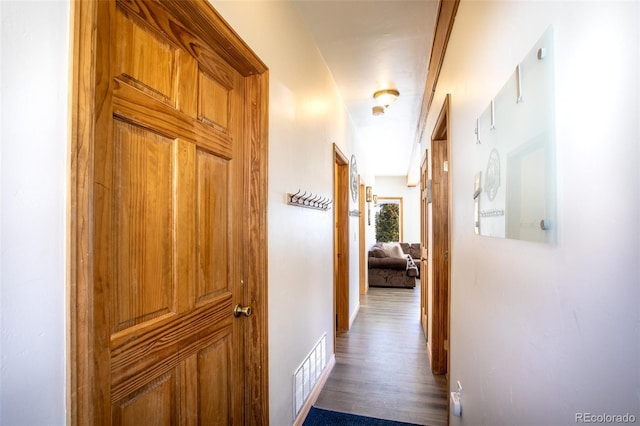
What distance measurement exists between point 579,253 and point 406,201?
29.6 feet

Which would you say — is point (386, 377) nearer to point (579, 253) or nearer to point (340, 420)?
point (340, 420)

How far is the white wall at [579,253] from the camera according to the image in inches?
18.8

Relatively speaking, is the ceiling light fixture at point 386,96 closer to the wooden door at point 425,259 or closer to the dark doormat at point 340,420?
the wooden door at point 425,259

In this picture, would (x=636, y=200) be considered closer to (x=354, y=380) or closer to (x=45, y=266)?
(x=45, y=266)

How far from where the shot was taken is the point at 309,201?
2178 millimetres

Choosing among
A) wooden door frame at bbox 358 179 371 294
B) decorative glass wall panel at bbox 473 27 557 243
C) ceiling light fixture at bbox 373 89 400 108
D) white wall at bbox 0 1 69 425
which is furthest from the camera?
wooden door frame at bbox 358 179 371 294

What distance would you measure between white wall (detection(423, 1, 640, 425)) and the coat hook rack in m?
1.09

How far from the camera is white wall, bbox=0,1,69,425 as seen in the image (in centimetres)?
59

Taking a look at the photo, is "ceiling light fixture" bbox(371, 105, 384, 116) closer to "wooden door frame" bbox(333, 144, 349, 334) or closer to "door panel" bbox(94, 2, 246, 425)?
"wooden door frame" bbox(333, 144, 349, 334)

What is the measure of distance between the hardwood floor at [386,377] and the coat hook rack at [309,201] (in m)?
1.43

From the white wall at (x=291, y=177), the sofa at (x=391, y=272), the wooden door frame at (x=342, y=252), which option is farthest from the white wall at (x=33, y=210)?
the sofa at (x=391, y=272)

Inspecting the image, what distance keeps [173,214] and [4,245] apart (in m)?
0.53

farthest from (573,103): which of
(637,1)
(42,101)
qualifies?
(42,101)

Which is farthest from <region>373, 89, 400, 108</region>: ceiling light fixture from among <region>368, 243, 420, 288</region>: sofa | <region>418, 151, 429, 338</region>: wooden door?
<region>368, 243, 420, 288</region>: sofa
